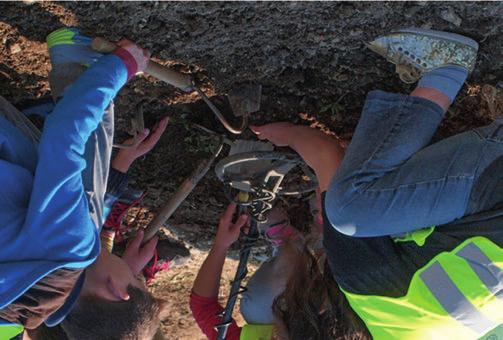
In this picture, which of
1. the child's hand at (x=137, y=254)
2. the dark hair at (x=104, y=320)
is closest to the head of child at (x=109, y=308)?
the dark hair at (x=104, y=320)

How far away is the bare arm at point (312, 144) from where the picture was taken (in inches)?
60.2

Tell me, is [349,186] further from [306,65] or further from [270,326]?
[270,326]

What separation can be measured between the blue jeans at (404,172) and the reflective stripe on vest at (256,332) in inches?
27.5

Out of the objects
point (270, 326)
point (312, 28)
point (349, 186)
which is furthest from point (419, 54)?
point (270, 326)

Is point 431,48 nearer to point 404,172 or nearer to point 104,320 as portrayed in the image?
point 404,172

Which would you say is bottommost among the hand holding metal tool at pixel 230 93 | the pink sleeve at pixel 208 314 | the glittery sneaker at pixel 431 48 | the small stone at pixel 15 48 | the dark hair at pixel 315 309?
the pink sleeve at pixel 208 314

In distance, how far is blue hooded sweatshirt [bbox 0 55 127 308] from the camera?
1.27 metres

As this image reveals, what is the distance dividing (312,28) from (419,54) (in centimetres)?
28

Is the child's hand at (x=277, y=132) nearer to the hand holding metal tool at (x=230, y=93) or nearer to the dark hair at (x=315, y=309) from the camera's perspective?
the hand holding metal tool at (x=230, y=93)

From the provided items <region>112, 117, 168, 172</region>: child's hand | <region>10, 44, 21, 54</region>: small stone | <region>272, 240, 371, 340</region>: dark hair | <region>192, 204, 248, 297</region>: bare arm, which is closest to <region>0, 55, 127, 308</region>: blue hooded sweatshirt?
<region>10, 44, 21, 54</region>: small stone

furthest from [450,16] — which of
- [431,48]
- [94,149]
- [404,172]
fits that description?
[94,149]

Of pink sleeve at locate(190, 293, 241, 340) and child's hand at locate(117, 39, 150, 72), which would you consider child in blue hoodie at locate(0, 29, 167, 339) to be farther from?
pink sleeve at locate(190, 293, 241, 340)

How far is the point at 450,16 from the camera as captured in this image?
1403mm

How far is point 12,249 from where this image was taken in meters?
1.27
